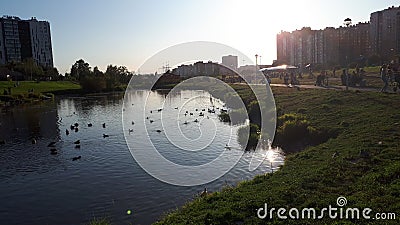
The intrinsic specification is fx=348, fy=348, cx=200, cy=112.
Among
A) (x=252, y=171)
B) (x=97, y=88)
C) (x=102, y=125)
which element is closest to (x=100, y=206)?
(x=252, y=171)

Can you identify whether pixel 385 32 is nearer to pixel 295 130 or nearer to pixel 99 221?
pixel 295 130

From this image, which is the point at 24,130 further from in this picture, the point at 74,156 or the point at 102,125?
Result: the point at 74,156

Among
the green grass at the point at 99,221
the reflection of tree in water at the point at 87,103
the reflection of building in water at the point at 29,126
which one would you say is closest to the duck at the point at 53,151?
the reflection of building in water at the point at 29,126

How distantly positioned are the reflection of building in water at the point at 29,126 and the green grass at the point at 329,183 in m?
26.3

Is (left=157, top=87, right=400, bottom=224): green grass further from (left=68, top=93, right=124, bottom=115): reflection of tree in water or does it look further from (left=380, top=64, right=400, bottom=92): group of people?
(left=68, top=93, right=124, bottom=115): reflection of tree in water

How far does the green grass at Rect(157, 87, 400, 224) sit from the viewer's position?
10.1 meters

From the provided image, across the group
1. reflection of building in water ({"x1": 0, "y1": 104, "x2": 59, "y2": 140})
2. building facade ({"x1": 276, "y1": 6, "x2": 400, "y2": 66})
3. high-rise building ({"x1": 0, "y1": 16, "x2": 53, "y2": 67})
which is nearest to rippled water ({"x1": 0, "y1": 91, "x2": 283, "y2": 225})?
reflection of building in water ({"x1": 0, "y1": 104, "x2": 59, "y2": 140})

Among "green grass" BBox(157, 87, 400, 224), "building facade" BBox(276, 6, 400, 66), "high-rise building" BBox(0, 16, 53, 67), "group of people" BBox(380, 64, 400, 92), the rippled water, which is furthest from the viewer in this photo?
"high-rise building" BBox(0, 16, 53, 67)

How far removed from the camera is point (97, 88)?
10969 cm

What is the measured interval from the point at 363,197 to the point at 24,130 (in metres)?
37.9

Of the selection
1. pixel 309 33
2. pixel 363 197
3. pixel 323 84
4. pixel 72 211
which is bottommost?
pixel 72 211

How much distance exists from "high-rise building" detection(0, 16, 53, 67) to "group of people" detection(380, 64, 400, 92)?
168 metres

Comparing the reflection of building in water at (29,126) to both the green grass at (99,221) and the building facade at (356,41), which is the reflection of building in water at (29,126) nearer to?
the green grass at (99,221)

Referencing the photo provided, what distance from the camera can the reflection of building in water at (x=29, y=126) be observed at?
35869mm
